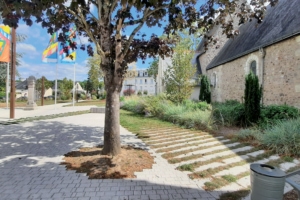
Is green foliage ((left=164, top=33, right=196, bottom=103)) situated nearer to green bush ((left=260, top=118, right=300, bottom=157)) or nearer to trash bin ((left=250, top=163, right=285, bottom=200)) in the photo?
green bush ((left=260, top=118, right=300, bottom=157))

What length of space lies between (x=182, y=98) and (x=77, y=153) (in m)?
8.84

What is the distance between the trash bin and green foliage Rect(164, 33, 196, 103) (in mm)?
10058

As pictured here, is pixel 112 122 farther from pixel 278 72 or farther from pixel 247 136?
pixel 278 72

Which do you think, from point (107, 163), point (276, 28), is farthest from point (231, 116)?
point (107, 163)

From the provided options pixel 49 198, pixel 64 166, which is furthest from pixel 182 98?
pixel 49 198

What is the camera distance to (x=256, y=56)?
37.8ft

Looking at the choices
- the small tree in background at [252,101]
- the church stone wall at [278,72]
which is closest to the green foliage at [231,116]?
the small tree in background at [252,101]

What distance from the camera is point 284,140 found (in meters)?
4.81

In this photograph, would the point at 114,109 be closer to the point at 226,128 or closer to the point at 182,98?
the point at 226,128

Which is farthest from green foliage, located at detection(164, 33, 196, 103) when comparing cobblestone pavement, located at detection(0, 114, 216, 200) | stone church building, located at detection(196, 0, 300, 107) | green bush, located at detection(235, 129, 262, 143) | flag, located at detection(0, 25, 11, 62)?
flag, located at detection(0, 25, 11, 62)

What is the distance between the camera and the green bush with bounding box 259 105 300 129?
284 inches

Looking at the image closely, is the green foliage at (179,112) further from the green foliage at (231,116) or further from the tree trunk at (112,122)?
the tree trunk at (112,122)

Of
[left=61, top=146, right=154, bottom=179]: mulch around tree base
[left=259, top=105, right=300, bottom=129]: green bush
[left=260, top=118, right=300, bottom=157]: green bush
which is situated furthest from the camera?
[left=259, top=105, right=300, bottom=129]: green bush

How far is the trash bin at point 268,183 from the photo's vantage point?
2.18m
